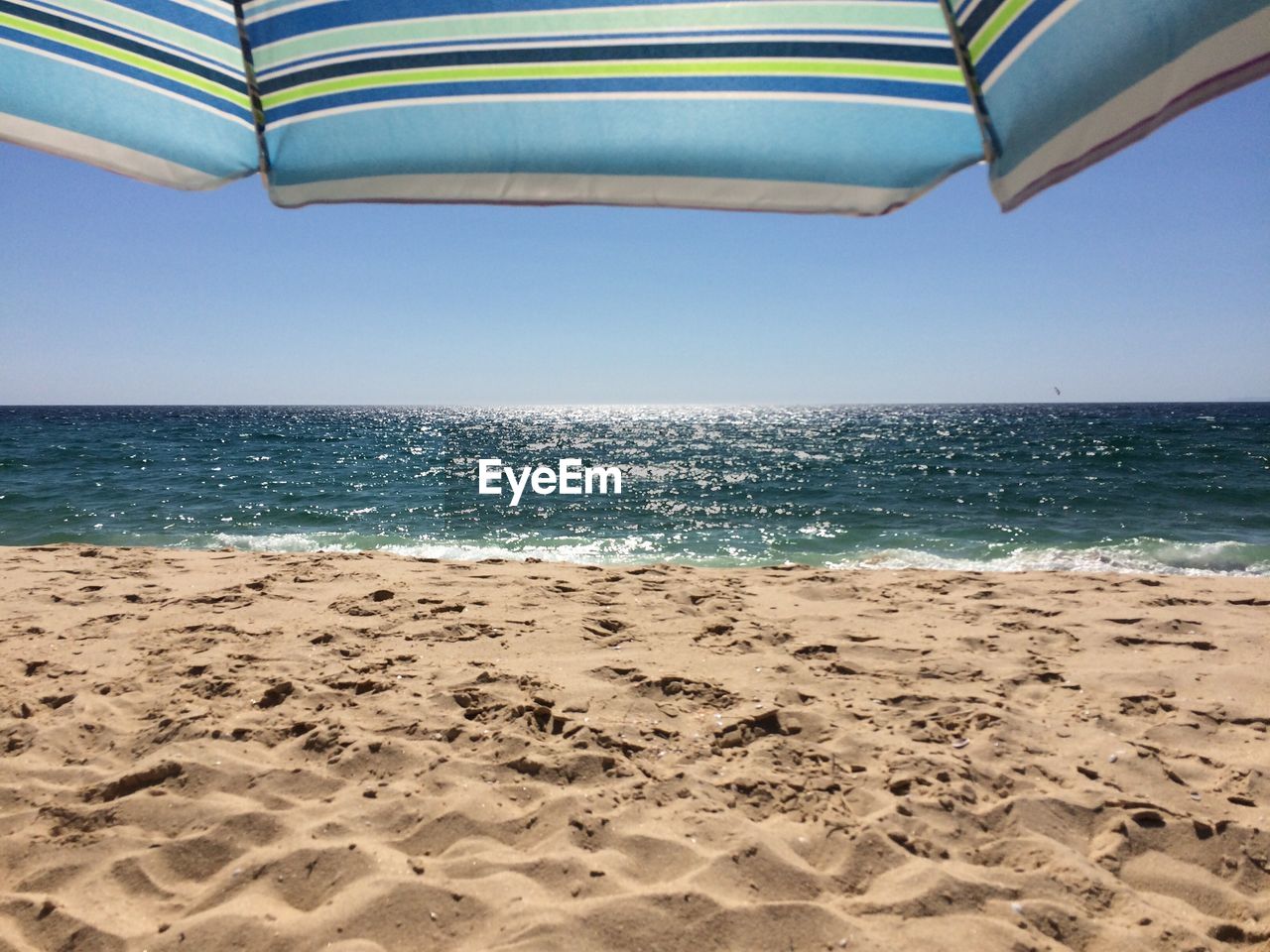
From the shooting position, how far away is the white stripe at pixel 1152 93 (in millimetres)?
948

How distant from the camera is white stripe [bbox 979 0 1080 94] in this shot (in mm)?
1158

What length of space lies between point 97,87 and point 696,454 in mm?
31974

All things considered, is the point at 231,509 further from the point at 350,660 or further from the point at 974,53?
the point at 974,53

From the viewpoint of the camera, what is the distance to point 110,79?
1.67 meters

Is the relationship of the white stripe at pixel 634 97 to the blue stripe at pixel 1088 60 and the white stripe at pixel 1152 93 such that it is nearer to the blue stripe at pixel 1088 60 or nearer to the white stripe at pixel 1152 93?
the blue stripe at pixel 1088 60

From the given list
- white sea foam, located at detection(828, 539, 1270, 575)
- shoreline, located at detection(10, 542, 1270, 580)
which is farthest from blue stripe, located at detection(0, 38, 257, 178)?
white sea foam, located at detection(828, 539, 1270, 575)

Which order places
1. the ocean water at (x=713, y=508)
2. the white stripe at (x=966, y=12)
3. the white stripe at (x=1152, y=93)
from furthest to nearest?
the ocean water at (x=713, y=508)
the white stripe at (x=966, y=12)
the white stripe at (x=1152, y=93)

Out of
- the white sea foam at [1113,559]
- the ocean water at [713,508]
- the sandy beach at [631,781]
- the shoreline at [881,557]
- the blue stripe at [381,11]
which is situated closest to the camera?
the blue stripe at [381,11]

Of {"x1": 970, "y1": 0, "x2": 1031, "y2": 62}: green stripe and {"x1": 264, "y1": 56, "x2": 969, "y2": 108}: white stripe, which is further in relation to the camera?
{"x1": 264, "y1": 56, "x2": 969, "y2": 108}: white stripe

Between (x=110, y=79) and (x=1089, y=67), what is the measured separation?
2.14 meters

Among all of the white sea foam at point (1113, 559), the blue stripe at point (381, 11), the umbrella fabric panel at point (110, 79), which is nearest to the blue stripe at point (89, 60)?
the umbrella fabric panel at point (110, 79)

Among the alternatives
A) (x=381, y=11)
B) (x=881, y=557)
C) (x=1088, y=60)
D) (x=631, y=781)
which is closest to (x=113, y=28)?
(x=381, y=11)

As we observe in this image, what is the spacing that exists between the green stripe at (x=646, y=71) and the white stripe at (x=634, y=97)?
0.04 meters

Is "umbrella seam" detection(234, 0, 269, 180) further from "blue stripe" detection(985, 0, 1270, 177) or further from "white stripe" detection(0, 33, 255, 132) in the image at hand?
"blue stripe" detection(985, 0, 1270, 177)
